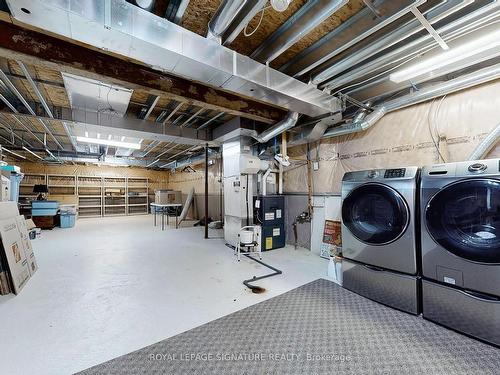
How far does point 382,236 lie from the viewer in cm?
221

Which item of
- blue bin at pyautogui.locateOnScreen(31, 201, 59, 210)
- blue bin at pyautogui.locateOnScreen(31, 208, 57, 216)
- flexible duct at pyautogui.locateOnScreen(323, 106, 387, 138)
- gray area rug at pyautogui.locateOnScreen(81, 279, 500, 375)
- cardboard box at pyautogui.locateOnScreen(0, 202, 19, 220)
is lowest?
gray area rug at pyautogui.locateOnScreen(81, 279, 500, 375)

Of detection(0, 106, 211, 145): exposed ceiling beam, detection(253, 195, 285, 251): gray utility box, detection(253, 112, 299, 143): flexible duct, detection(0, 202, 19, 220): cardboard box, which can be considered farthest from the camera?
detection(253, 195, 285, 251): gray utility box

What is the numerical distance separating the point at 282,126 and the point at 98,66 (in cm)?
227

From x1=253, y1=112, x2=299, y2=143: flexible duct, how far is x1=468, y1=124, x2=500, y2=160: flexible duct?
193 cm

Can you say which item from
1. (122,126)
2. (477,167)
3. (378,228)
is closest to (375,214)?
(378,228)

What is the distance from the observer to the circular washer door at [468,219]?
1.64 meters

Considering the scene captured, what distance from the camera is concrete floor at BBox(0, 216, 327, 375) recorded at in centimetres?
159

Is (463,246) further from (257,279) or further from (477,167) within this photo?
(257,279)

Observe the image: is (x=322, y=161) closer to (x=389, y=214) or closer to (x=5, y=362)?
(x=389, y=214)

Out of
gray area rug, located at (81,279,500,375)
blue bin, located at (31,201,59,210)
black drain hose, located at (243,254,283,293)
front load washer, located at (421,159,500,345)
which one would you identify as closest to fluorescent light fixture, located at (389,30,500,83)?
front load washer, located at (421,159,500,345)

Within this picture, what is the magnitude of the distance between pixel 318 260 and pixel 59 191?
10657mm

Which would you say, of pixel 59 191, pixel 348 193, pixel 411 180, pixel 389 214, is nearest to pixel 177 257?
pixel 348 193

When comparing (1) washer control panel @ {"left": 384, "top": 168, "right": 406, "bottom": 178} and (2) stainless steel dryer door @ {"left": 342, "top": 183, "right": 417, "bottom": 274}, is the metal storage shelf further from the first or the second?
(1) washer control panel @ {"left": 384, "top": 168, "right": 406, "bottom": 178}

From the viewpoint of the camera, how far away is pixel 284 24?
1954mm
